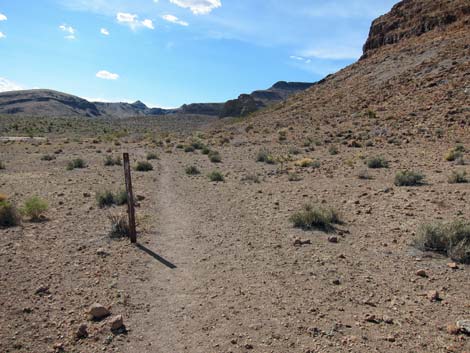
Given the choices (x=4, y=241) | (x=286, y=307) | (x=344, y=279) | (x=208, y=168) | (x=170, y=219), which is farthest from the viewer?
(x=208, y=168)

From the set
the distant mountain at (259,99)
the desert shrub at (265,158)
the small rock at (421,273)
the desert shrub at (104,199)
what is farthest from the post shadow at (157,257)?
the distant mountain at (259,99)

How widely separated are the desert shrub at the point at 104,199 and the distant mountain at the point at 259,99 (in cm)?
7136

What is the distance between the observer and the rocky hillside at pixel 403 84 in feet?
84.0

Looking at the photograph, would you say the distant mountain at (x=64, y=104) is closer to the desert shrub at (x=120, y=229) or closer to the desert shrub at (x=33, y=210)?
the desert shrub at (x=33, y=210)

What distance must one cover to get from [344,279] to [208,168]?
46.8 ft

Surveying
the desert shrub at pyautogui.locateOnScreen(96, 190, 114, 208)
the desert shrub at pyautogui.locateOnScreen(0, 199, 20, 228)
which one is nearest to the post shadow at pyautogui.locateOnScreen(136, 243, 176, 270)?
the desert shrub at pyautogui.locateOnScreen(0, 199, 20, 228)

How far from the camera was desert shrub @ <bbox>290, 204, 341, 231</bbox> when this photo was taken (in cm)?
906

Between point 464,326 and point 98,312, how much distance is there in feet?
15.8

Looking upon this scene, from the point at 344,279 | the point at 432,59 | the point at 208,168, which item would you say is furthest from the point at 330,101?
the point at 344,279

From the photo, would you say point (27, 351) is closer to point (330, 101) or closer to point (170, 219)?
point (170, 219)

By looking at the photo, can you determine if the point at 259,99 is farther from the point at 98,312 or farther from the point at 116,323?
the point at 116,323

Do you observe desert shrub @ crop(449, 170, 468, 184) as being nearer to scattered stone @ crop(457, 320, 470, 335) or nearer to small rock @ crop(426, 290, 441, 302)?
small rock @ crop(426, 290, 441, 302)

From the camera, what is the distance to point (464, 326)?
15.3ft

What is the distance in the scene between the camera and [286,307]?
5.50m
